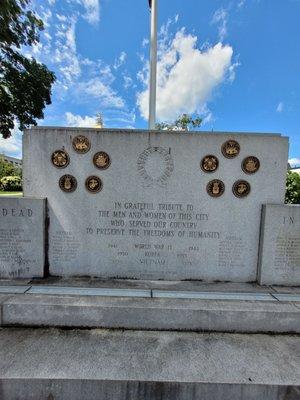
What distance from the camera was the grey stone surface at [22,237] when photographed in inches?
152

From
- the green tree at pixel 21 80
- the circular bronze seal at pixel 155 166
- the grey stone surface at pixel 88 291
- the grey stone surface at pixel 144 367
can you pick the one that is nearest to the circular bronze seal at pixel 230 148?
the circular bronze seal at pixel 155 166

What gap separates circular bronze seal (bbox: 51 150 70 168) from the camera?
396cm

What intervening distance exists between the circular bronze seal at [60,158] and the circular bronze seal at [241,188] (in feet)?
8.25

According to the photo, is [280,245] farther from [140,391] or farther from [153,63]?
[153,63]

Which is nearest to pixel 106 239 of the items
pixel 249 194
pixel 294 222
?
pixel 249 194

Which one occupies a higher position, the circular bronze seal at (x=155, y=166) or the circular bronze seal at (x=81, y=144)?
the circular bronze seal at (x=81, y=144)

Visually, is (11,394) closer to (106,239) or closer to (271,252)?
(106,239)

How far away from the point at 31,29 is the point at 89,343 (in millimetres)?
17146

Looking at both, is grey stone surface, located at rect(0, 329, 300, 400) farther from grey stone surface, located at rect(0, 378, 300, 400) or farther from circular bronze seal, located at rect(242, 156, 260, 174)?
circular bronze seal, located at rect(242, 156, 260, 174)

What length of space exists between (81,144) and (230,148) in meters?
2.20

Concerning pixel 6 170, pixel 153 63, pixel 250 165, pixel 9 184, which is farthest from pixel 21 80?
pixel 6 170

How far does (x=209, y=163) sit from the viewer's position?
156 inches

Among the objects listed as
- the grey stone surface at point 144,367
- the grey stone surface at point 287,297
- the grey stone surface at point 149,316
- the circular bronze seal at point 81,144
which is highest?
the circular bronze seal at point 81,144

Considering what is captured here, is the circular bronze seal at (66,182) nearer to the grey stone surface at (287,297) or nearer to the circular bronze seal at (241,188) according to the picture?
the circular bronze seal at (241,188)
